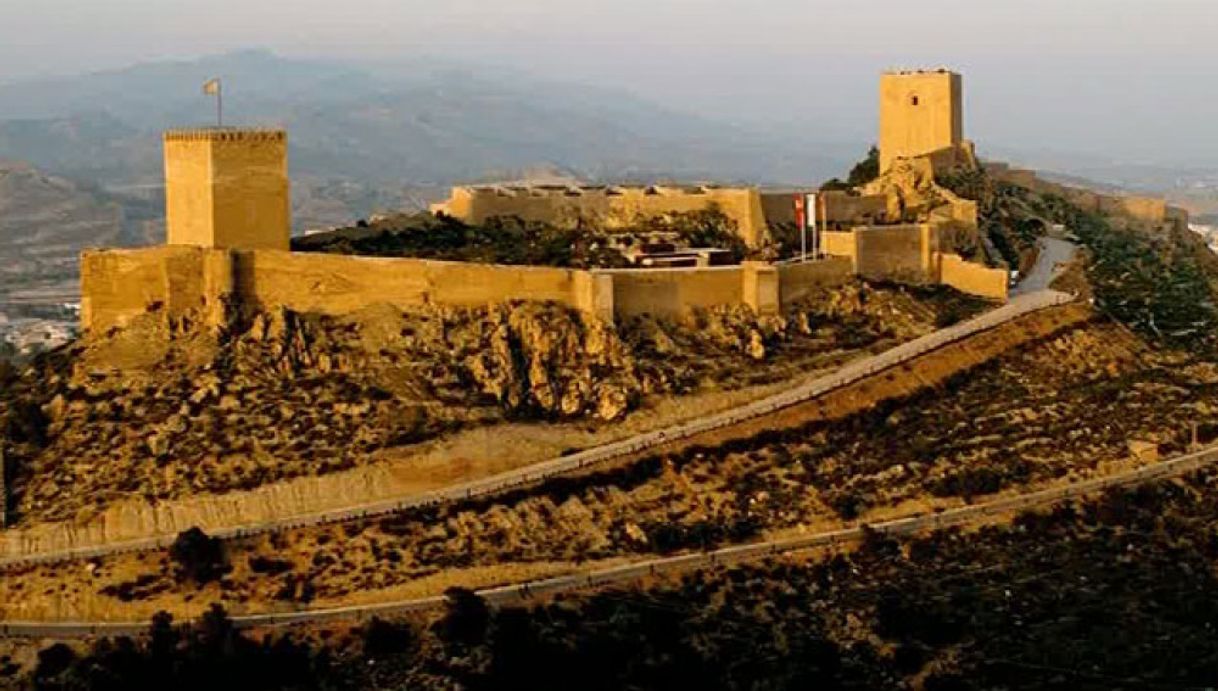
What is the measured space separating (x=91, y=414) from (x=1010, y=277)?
23.0 metres

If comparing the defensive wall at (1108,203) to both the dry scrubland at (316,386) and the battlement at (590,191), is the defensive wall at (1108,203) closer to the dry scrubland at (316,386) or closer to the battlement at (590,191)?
the battlement at (590,191)

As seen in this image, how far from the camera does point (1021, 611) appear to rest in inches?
1179

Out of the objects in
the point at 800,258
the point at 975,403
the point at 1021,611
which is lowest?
the point at 1021,611

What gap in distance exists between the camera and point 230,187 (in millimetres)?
35219

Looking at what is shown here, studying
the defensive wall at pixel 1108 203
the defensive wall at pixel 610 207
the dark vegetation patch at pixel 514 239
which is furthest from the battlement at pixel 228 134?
the defensive wall at pixel 1108 203

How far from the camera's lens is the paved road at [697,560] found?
2839 centimetres

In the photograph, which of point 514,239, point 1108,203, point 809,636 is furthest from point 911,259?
point 1108,203

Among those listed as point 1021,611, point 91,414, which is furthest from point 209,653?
point 1021,611

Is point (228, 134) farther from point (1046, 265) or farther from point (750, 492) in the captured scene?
point (1046, 265)

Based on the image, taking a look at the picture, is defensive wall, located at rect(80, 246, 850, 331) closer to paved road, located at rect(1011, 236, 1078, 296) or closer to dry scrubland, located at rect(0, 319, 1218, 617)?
dry scrubland, located at rect(0, 319, 1218, 617)

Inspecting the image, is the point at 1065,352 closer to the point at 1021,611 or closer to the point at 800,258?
the point at 800,258

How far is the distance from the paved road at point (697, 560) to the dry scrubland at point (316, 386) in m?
3.05

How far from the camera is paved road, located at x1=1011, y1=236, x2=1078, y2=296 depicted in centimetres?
4544

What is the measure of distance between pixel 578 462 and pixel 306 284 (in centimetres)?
654
